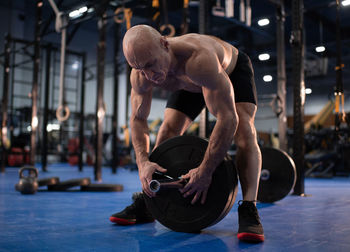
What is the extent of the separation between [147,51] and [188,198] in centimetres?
66

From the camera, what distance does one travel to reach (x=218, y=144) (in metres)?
1.38

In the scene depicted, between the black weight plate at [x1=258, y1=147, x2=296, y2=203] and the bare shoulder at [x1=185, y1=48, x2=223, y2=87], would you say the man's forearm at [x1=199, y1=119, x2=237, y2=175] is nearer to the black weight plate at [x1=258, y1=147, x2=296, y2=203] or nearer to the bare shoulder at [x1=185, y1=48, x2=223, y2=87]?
the bare shoulder at [x1=185, y1=48, x2=223, y2=87]

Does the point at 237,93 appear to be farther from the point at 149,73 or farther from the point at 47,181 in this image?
the point at 47,181

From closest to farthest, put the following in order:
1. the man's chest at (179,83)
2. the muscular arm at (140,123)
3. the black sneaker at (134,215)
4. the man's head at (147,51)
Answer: the man's head at (147,51) < the man's chest at (179,83) < the muscular arm at (140,123) < the black sneaker at (134,215)

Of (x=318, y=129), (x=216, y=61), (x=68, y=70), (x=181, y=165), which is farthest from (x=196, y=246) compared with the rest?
(x=68, y=70)

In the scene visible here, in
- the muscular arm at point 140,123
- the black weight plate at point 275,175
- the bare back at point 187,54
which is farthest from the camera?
the black weight plate at point 275,175

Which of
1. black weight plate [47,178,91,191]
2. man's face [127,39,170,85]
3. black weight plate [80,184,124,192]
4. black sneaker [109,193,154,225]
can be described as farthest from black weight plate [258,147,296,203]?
black weight plate [47,178,91,191]

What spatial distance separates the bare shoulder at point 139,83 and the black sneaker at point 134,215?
0.59m

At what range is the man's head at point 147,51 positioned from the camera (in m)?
1.26

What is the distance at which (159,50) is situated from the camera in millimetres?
1291

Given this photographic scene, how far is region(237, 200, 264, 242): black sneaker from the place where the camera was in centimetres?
138

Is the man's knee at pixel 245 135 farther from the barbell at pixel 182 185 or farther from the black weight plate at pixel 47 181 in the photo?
the black weight plate at pixel 47 181

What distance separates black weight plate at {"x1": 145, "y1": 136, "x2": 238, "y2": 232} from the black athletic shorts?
1.01 ft

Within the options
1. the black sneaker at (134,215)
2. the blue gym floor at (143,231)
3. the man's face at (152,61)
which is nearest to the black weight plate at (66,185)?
the blue gym floor at (143,231)
